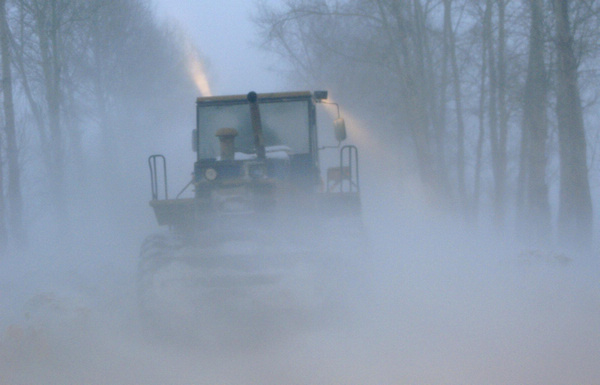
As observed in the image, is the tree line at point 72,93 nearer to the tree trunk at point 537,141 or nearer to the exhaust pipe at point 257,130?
the exhaust pipe at point 257,130

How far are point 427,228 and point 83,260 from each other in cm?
989

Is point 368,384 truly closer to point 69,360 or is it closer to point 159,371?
point 159,371

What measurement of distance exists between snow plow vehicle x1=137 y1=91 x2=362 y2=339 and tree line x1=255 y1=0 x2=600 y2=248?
6.12m

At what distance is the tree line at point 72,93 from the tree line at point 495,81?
715 centimetres

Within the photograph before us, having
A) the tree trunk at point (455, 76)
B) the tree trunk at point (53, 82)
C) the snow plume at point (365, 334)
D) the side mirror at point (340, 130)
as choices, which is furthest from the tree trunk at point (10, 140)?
the tree trunk at point (455, 76)

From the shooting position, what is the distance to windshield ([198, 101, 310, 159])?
10.1 m

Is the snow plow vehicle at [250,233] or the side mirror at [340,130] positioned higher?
the side mirror at [340,130]

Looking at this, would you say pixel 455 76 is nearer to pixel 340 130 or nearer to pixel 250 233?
pixel 340 130

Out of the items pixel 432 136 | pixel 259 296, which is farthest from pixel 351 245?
pixel 432 136

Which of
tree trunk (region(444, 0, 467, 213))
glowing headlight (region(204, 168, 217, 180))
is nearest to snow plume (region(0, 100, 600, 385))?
glowing headlight (region(204, 168, 217, 180))

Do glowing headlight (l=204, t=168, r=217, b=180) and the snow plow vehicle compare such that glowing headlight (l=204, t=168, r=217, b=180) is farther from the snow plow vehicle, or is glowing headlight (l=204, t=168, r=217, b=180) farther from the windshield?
the windshield

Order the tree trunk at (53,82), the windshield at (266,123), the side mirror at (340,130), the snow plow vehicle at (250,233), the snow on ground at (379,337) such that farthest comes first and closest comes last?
the tree trunk at (53,82), the windshield at (266,123), the side mirror at (340,130), the snow plow vehicle at (250,233), the snow on ground at (379,337)

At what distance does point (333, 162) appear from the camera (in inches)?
1161

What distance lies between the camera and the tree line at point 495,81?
44.5 feet
